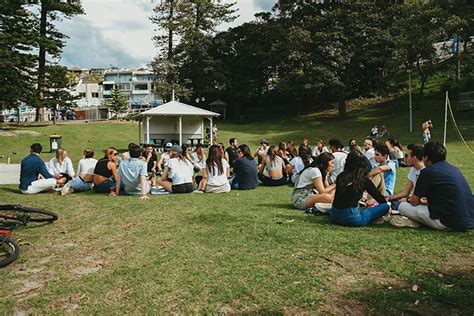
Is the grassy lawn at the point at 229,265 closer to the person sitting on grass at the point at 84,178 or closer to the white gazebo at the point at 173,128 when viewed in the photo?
the person sitting on grass at the point at 84,178

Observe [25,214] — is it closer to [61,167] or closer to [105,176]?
[105,176]

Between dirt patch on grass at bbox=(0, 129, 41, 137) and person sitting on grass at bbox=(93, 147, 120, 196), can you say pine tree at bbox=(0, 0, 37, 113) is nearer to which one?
dirt patch on grass at bbox=(0, 129, 41, 137)

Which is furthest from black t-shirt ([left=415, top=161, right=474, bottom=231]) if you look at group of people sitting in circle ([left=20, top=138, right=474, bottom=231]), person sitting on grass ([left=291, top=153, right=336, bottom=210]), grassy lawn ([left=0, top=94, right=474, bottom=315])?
person sitting on grass ([left=291, top=153, right=336, bottom=210])

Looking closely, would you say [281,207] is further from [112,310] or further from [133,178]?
[112,310]

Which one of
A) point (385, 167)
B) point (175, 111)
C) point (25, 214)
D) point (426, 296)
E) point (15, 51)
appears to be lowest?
point (426, 296)

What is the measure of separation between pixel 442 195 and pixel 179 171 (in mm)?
5679

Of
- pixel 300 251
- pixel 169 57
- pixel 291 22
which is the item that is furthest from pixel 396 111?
pixel 300 251

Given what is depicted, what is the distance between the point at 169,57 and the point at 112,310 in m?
43.2

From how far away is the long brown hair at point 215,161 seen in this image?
890 centimetres

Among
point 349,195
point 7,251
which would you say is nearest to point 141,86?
point 7,251

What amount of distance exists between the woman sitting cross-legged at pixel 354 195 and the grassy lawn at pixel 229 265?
16cm

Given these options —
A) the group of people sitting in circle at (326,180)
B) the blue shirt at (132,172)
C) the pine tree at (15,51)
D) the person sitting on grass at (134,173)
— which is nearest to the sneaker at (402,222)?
the group of people sitting in circle at (326,180)

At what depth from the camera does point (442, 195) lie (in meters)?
4.88

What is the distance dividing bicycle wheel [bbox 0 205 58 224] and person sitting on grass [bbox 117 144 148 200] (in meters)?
Answer: 2.38
